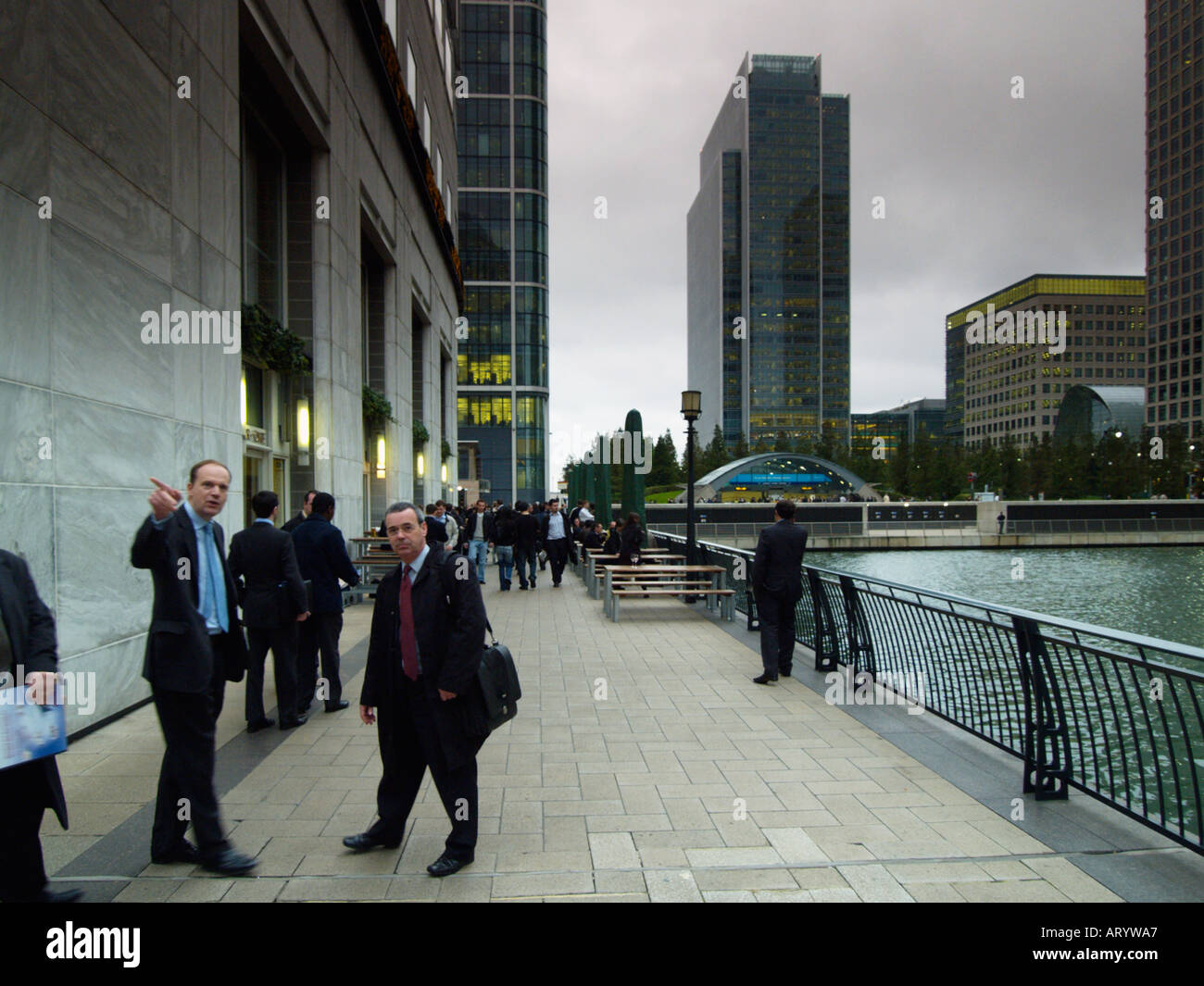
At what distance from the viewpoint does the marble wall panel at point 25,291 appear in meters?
5.35

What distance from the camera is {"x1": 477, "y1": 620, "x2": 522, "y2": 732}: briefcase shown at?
3648 millimetres

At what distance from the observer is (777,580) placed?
773 cm

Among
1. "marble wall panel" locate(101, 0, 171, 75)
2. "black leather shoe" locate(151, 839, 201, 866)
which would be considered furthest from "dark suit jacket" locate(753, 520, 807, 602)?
"marble wall panel" locate(101, 0, 171, 75)

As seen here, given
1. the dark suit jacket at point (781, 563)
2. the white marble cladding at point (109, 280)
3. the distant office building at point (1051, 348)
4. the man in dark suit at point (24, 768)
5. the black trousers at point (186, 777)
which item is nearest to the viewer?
the man in dark suit at point (24, 768)

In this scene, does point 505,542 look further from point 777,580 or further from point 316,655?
point 316,655

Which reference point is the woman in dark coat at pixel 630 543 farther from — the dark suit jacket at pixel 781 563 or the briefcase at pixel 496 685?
the briefcase at pixel 496 685

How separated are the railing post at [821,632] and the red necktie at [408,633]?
584 centimetres

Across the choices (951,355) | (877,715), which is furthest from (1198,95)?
(877,715)

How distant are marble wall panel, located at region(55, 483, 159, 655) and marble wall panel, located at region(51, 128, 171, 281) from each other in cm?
206

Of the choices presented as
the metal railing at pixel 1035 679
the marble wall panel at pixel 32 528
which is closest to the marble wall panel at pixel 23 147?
the marble wall panel at pixel 32 528

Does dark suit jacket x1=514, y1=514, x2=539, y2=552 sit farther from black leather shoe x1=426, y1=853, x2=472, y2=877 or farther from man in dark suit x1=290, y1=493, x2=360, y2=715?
black leather shoe x1=426, y1=853, x2=472, y2=877

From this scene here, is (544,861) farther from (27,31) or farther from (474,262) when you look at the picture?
(474,262)

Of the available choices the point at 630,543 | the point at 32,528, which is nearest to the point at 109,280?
the point at 32,528

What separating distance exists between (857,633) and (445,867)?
18.3 feet
